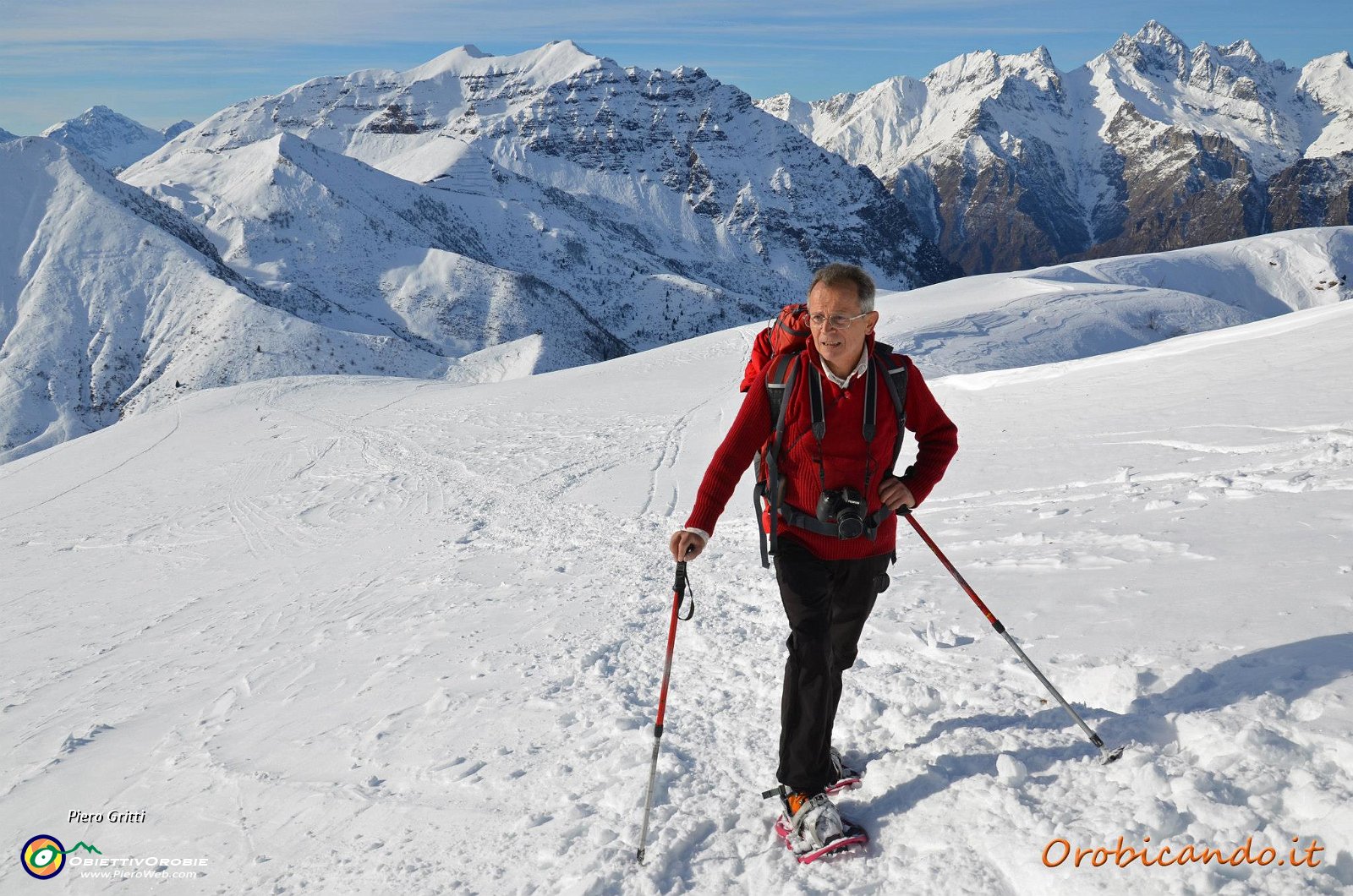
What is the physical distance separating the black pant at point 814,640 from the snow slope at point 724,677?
0.48m

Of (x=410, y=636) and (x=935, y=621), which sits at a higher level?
(x=935, y=621)

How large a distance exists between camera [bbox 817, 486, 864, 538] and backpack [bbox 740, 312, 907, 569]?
58 mm

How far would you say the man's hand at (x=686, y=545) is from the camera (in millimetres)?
3775

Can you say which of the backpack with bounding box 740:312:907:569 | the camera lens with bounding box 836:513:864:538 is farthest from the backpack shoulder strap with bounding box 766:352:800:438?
the camera lens with bounding box 836:513:864:538

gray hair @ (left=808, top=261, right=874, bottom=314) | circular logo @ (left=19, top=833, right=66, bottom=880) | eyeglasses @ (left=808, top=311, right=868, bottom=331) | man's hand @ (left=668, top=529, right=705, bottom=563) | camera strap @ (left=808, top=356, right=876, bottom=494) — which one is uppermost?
gray hair @ (left=808, top=261, right=874, bottom=314)

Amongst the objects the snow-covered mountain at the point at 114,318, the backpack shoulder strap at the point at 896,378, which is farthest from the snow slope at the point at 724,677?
the snow-covered mountain at the point at 114,318

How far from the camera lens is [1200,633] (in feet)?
16.2

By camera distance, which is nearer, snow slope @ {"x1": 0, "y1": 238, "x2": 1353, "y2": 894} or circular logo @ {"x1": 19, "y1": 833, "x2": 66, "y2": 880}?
snow slope @ {"x1": 0, "y1": 238, "x2": 1353, "y2": 894}

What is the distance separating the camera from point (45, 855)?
17.4 ft

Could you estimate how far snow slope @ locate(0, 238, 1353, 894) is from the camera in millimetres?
3764

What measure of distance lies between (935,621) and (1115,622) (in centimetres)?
125

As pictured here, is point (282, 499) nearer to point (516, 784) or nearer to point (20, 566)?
point (20, 566)

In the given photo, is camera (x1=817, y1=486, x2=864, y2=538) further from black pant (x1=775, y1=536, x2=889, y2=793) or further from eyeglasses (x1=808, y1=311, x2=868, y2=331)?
eyeglasses (x1=808, y1=311, x2=868, y2=331)

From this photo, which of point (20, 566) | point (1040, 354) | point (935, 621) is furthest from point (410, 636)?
point (1040, 354)
